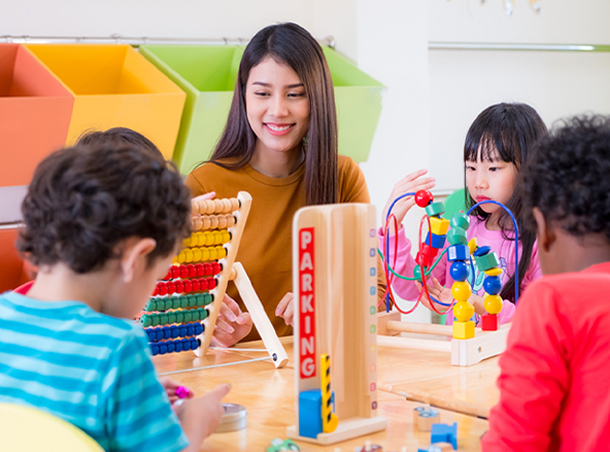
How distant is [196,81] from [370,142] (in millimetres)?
721

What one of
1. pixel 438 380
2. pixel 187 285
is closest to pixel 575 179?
pixel 438 380

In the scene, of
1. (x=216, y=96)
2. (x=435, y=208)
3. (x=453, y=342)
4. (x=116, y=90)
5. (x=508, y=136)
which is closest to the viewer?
(x=453, y=342)

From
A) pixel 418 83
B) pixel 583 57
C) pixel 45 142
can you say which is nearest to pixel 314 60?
pixel 45 142

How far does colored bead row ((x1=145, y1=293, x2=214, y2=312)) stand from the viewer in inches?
59.0

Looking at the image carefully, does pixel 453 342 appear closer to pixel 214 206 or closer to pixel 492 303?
pixel 492 303

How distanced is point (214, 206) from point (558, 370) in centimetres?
79

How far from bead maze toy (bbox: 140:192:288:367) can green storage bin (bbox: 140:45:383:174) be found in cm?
99

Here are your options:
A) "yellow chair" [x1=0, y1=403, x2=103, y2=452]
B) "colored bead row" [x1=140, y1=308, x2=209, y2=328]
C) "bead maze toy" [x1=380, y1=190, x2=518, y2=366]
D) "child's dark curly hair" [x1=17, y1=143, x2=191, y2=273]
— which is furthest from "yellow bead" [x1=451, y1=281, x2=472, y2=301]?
"yellow chair" [x1=0, y1=403, x2=103, y2=452]

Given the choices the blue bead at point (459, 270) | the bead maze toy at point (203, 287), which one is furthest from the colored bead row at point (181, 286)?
the blue bead at point (459, 270)

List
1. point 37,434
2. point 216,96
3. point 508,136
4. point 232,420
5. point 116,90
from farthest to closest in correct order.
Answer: point 116,90, point 216,96, point 508,136, point 232,420, point 37,434

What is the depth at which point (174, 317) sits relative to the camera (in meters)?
1.52

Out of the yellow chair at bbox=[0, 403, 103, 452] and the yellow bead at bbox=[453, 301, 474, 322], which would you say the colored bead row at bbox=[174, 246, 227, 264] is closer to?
the yellow bead at bbox=[453, 301, 474, 322]

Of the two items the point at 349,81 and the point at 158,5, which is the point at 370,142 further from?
the point at 158,5

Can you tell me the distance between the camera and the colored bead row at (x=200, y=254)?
149cm
